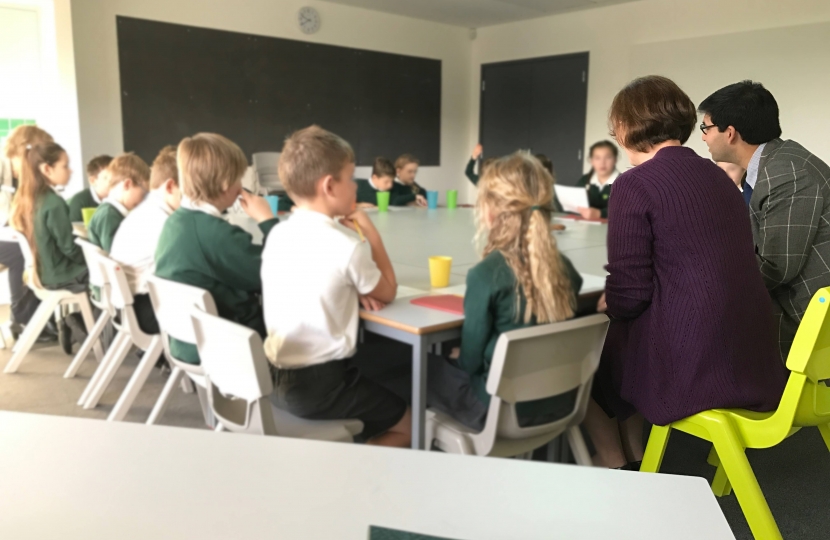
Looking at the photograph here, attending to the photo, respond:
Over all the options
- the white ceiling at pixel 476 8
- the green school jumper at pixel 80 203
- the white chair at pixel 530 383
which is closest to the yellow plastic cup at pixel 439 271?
the white chair at pixel 530 383

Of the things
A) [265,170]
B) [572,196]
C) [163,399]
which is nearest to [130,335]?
[163,399]

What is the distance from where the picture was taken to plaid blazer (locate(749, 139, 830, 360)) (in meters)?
0.97

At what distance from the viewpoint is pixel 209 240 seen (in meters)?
1.91

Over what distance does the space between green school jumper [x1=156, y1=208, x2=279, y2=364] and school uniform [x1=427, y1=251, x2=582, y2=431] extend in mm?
737

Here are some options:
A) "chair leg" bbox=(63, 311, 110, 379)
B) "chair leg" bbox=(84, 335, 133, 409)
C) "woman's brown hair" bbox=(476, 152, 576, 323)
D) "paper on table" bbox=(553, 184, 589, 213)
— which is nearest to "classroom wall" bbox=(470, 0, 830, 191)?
"woman's brown hair" bbox=(476, 152, 576, 323)

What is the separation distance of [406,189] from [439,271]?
8.36 ft

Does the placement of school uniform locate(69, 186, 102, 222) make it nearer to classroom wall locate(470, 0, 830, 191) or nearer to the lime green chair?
classroom wall locate(470, 0, 830, 191)

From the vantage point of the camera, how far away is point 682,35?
172cm

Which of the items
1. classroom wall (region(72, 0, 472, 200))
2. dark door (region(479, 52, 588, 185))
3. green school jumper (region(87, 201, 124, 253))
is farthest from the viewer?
dark door (region(479, 52, 588, 185))

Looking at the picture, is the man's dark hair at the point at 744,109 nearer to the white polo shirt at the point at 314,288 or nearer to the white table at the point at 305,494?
the white table at the point at 305,494

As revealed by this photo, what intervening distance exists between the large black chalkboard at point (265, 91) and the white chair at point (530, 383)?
448cm

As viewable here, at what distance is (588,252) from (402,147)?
4.48 meters

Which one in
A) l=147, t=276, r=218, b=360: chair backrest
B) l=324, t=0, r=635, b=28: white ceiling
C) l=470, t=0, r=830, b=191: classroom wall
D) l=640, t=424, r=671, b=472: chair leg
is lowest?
l=640, t=424, r=671, b=472: chair leg

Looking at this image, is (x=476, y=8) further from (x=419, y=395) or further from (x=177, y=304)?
(x=419, y=395)
